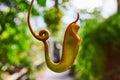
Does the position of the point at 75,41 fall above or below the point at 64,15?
below

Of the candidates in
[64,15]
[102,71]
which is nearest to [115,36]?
[102,71]

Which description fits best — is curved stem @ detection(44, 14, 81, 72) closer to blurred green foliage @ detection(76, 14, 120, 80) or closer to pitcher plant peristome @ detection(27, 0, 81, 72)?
pitcher plant peristome @ detection(27, 0, 81, 72)

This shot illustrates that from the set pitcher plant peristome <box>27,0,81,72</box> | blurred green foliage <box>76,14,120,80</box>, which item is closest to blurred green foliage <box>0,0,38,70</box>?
pitcher plant peristome <box>27,0,81,72</box>

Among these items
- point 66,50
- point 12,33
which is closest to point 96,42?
point 12,33

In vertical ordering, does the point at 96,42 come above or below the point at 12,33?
above

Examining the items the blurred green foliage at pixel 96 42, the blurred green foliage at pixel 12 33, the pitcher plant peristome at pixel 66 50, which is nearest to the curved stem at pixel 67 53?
the pitcher plant peristome at pixel 66 50

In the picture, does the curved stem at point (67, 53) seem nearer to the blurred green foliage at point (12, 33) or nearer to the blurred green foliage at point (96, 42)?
the blurred green foliage at point (12, 33)

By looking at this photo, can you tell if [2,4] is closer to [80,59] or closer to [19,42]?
[19,42]

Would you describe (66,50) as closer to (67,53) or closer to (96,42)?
(67,53)

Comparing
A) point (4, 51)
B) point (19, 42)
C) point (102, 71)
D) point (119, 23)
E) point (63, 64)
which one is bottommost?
point (63, 64)
